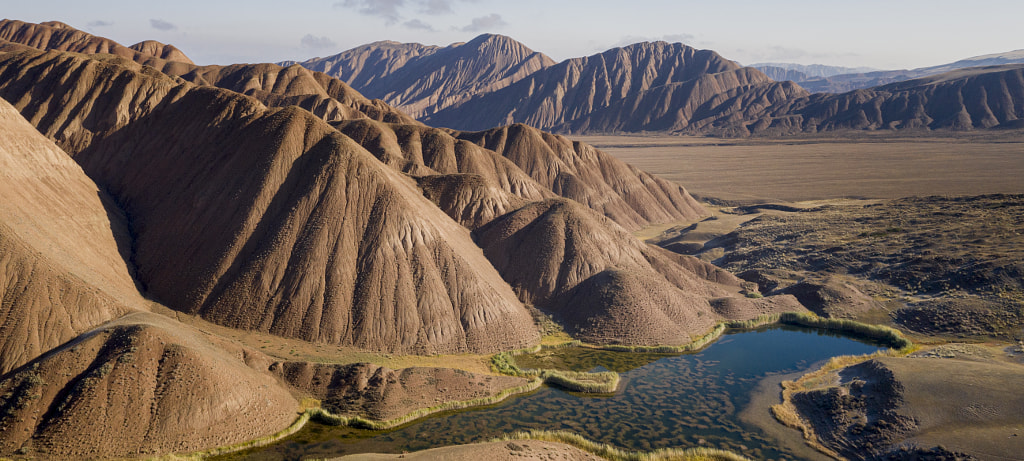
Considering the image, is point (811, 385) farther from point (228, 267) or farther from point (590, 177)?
point (590, 177)

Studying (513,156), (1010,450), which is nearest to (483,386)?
(1010,450)

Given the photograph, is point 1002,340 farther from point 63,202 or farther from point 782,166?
point 782,166

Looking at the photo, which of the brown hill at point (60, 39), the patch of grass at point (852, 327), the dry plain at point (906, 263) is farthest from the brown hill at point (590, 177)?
the brown hill at point (60, 39)

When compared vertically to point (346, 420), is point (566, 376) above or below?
below

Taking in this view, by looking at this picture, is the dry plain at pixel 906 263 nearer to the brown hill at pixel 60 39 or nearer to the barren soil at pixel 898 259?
the barren soil at pixel 898 259

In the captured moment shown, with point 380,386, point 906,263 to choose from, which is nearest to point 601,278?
point 380,386

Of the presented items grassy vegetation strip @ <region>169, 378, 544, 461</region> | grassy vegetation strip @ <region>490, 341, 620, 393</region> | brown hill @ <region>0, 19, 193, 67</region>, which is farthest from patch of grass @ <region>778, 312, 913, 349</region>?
brown hill @ <region>0, 19, 193, 67</region>
